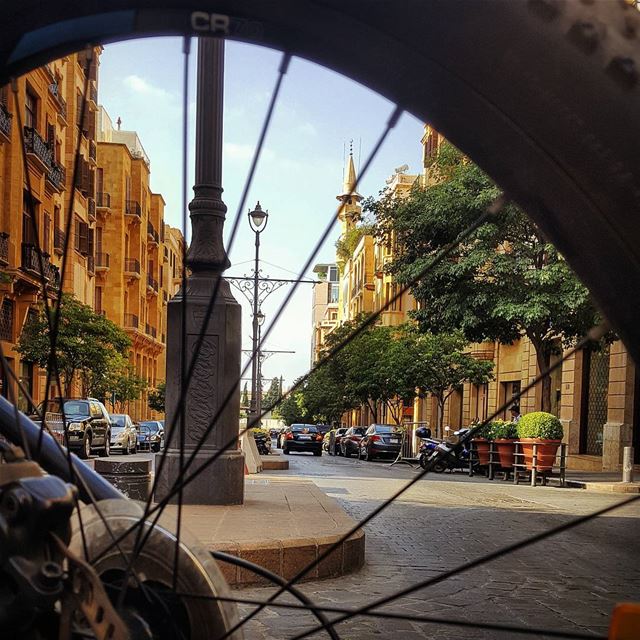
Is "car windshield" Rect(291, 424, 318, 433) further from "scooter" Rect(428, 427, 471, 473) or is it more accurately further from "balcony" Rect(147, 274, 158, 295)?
"balcony" Rect(147, 274, 158, 295)

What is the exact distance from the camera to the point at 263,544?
5.95 metres

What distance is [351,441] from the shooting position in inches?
1499

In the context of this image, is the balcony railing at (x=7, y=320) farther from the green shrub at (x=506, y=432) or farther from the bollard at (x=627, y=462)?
the bollard at (x=627, y=462)

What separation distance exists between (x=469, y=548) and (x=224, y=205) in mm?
4119

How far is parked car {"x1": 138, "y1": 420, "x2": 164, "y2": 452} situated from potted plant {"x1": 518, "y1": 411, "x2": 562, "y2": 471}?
24.7 metres

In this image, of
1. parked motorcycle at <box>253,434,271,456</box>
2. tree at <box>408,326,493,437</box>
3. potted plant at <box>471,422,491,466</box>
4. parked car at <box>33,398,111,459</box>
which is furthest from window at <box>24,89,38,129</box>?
potted plant at <box>471,422,491,466</box>

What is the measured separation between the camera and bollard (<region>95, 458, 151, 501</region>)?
7027mm

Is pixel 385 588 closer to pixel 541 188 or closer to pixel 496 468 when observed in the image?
pixel 541 188

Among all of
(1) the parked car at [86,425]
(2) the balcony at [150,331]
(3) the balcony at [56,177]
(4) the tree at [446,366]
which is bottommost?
(1) the parked car at [86,425]

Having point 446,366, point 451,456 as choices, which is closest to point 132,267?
point 446,366

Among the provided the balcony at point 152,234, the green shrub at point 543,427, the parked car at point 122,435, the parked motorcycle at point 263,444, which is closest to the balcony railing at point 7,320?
the parked car at point 122,435

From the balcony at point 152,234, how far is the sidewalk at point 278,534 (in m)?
63.9

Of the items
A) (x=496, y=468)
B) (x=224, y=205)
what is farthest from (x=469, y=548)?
(x=496, y=468)

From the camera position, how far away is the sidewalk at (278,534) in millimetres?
5867
